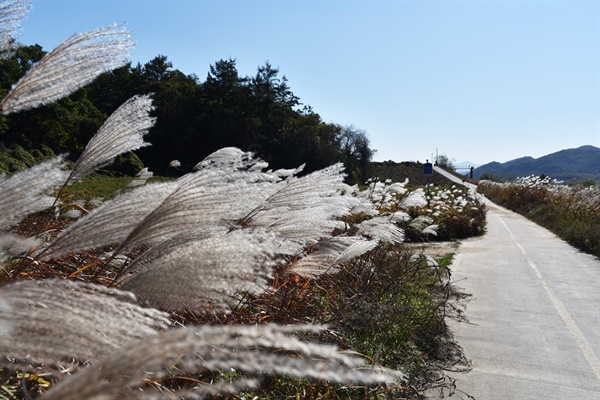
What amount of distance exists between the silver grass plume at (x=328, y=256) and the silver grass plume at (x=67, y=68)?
1198mm

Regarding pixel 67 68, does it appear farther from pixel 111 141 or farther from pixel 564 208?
pixel 564 208

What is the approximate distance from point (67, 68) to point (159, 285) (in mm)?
1182

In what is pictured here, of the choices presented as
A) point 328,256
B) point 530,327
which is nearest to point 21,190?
point 328,256

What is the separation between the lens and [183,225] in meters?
1.34

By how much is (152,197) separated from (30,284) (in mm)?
491

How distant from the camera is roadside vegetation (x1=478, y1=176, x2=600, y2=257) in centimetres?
1264

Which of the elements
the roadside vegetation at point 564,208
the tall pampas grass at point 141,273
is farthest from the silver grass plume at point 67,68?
the roadside vegetation at point 564,208

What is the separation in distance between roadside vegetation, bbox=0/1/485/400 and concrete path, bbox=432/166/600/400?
570mm

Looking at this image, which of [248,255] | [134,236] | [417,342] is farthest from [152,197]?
[417,342]

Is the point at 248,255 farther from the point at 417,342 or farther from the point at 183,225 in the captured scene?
the point at 417,342

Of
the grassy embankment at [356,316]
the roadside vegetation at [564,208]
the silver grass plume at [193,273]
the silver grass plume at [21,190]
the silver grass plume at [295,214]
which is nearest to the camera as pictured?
the silver grass plume at [193,273]

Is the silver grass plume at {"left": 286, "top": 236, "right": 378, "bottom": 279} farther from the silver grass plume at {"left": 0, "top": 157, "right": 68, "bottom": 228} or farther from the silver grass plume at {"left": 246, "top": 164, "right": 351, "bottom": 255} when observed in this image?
the silver grass plume at {"left": 0, "top": 157, "right": 68, "bottom": 228}

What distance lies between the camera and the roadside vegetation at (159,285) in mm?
831

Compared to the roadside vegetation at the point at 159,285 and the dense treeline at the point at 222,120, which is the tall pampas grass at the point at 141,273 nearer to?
the roadside vegetation at the point at 159,285
